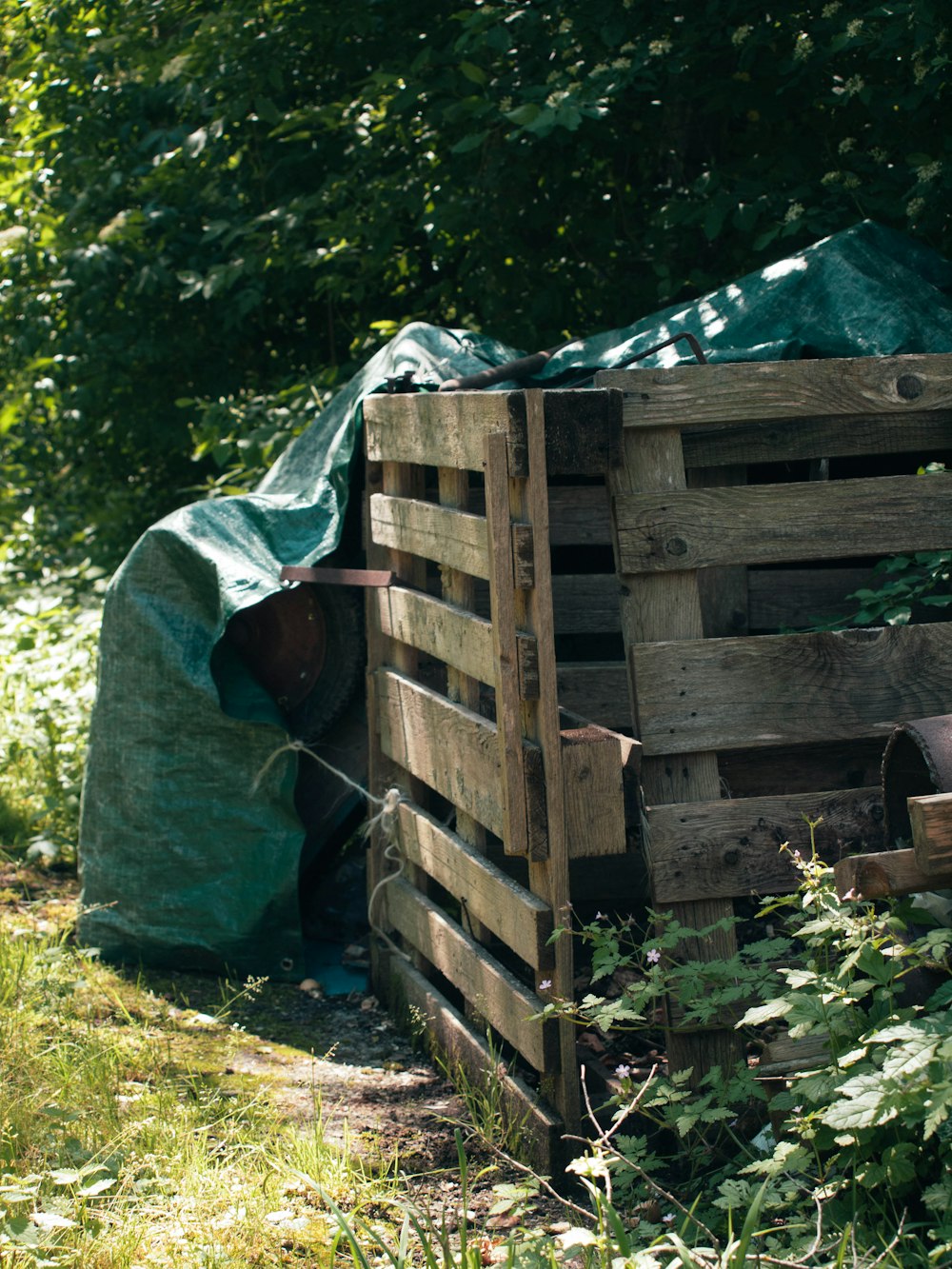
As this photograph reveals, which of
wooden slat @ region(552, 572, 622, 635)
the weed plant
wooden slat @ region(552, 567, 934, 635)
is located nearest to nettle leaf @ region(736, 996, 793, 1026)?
wooden slat @ region(552, 567, 934, 635)

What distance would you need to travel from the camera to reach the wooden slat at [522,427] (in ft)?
9.19

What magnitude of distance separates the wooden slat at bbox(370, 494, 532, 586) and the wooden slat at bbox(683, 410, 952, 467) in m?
Answer: 0.54

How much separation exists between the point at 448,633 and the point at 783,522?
902 mm

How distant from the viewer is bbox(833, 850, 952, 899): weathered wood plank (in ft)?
7.39

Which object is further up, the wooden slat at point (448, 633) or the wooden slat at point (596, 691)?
the wooden slat at point (448, 633)

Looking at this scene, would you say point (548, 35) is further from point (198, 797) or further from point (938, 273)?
A: point (198, 797)

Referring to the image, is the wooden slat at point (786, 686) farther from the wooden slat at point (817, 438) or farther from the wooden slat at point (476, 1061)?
the wooden slat at point (476, 1061)

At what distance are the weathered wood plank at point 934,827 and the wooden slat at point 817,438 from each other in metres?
1.19

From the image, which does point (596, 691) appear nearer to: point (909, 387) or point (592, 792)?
point (592, 792)

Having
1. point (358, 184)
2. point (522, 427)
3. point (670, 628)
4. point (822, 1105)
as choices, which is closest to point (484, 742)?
point (670, 628)

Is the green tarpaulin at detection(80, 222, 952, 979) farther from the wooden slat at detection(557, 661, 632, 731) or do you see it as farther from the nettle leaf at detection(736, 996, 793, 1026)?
the nettle leaf at detection(736, 996, 793, 1026)

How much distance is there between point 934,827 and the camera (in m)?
2.16

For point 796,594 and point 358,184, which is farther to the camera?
point 358,184

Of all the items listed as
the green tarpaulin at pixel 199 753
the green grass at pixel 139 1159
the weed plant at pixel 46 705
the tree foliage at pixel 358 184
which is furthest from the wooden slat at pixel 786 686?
the weed plant at pixel 46 705
